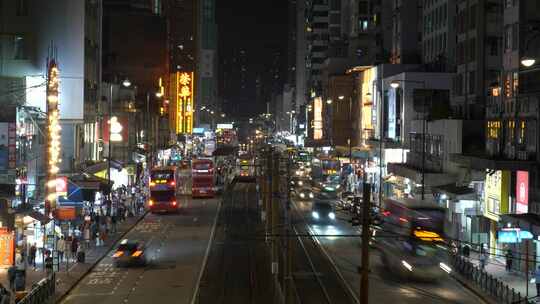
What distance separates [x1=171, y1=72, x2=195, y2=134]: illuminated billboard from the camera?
16362 cm

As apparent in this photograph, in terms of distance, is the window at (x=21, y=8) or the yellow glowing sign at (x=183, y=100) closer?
the window at (x=21, y=8)

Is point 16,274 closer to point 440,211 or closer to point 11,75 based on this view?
point 440,211

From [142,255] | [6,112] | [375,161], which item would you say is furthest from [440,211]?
[375,161]

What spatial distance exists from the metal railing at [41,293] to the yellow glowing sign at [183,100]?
412ft

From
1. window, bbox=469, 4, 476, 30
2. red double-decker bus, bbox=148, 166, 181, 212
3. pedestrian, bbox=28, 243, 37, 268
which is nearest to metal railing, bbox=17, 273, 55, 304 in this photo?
pedestrian, bbox=28, 243, 37, 268

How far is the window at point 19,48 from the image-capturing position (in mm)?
61594

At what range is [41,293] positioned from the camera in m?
34.7

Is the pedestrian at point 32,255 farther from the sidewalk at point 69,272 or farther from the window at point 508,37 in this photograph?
the window at point 508,37

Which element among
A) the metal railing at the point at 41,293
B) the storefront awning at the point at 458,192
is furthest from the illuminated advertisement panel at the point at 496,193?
the metal railing at the point at 41,293

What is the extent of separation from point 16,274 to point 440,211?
2137 cm

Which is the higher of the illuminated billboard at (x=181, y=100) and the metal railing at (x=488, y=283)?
the illuminated billboard at (x=181, y=100)

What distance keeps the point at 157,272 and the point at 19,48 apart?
2306cm

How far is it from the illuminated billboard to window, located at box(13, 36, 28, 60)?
100 metres

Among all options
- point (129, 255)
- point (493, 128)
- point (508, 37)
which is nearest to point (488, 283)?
point (493, 128)
